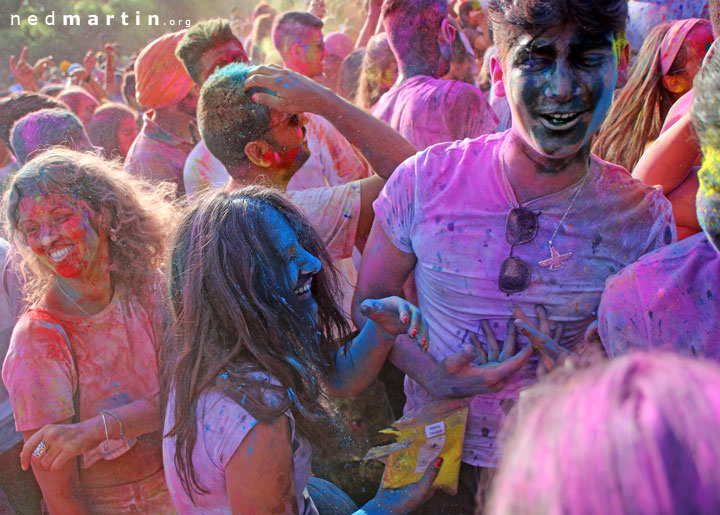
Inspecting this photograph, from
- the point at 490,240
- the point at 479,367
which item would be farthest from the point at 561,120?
the point at 479,367

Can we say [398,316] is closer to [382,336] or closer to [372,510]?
[382,336]

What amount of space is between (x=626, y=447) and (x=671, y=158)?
6.63 feet

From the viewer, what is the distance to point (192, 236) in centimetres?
171

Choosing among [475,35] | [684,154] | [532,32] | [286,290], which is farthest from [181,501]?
[475,35]

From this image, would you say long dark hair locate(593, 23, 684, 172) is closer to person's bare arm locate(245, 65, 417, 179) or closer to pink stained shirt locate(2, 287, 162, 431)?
person's bare arm locate(245, 65, 417, 179)

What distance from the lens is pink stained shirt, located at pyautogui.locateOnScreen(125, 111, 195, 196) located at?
149 inches

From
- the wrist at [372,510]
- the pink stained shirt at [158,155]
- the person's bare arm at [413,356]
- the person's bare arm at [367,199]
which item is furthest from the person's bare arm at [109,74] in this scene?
the wrist at [372,510]

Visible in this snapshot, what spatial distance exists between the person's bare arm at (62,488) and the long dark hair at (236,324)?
0.55 m

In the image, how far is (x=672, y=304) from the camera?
1.20 meters

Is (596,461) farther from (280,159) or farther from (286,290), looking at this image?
(280,159)

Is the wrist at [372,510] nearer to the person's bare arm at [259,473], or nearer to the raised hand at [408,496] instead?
the raised hand at [408,496]

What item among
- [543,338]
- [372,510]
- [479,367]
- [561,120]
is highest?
[561,120]

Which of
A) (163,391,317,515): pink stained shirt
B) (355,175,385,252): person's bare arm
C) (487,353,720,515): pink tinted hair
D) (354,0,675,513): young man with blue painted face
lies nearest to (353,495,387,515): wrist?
(354,0,675,513): young man with blue painted face

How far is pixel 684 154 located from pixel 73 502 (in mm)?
2421
